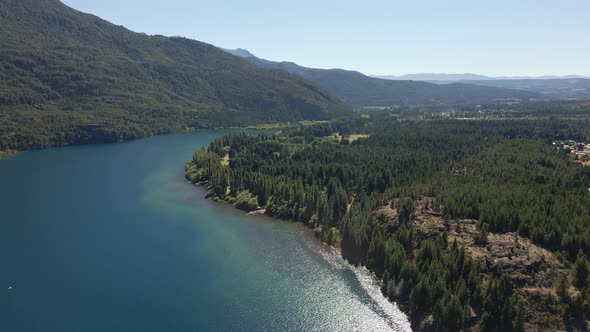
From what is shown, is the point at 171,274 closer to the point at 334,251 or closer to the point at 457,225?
the point at 334,251

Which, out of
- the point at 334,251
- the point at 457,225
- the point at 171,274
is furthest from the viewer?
the point at 334,251

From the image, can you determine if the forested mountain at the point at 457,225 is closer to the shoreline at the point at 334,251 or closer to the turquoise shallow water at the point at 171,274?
the shoreline at the point at 334,251

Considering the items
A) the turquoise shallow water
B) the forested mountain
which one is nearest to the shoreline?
the forested mountain

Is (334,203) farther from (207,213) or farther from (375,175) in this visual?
(207,213)

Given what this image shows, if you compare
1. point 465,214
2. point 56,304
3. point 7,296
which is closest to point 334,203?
point 465,214

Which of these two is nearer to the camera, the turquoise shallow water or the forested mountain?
the forested mountain

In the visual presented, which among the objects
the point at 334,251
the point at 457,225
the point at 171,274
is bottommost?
the point at 334,251

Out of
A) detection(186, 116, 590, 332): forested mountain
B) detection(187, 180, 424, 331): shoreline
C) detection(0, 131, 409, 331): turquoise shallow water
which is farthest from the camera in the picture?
detection(0, 131, 409, 331): turquoise shallow water

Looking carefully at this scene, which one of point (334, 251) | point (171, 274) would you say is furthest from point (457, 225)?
point (171, 274)

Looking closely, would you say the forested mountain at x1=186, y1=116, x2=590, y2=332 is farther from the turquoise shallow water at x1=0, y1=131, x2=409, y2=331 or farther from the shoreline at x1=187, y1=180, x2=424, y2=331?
the turquoise shallow water at x1=0, y1=131, x2=409, y2=331
